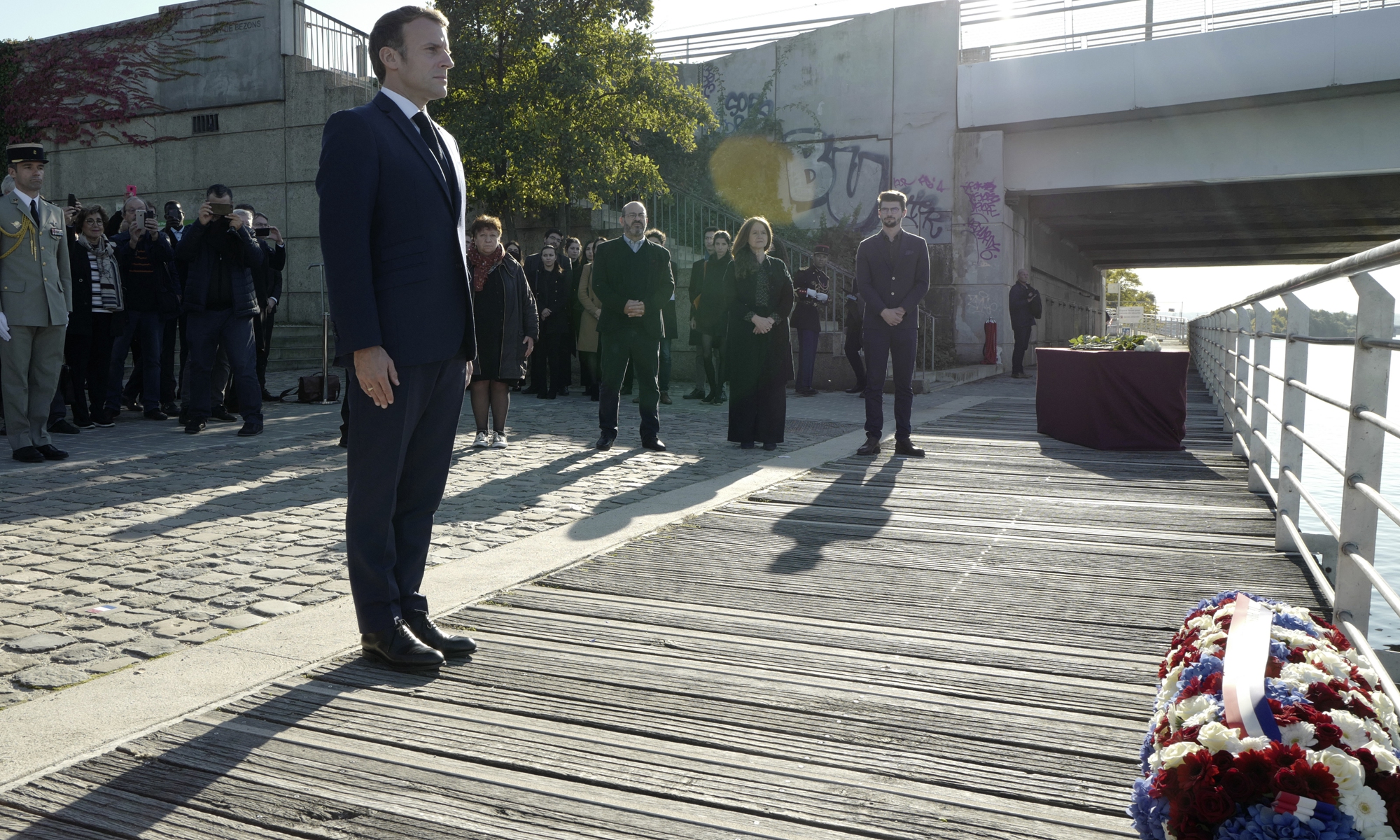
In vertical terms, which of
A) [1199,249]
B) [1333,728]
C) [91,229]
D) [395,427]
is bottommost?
[1333,728]

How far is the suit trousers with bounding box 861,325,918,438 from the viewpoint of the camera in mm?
8453

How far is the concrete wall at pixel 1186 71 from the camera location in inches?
722

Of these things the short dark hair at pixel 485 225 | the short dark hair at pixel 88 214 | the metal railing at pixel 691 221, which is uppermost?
the metal railing at pixel 691 221

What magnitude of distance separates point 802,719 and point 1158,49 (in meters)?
20.5

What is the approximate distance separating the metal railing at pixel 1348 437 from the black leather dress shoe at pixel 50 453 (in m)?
7.92

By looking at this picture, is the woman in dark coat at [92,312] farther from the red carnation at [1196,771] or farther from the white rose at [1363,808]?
the white rose at [1363,808]

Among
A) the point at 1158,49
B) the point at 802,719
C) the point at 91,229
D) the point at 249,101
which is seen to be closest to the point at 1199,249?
the point at 1158,49

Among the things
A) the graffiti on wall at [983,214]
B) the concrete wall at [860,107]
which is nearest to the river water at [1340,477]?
the graffiti on wall at [983,214]

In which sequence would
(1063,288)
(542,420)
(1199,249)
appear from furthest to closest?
(1199,249) → (1063,288) → (542,420)

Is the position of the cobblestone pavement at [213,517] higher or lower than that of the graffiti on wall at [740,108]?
lower

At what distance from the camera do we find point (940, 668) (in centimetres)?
339

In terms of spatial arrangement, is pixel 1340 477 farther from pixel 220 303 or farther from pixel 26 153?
pixel 26 153

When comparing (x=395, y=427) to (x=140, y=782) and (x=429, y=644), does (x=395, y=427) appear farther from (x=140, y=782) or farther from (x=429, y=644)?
(x=140, y=782)

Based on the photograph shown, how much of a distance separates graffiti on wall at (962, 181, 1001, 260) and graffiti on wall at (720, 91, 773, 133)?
4.95 metres
